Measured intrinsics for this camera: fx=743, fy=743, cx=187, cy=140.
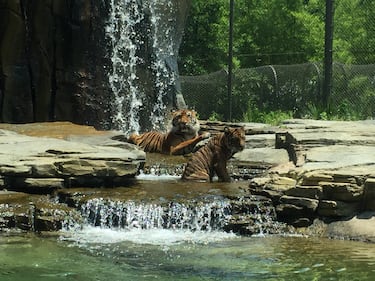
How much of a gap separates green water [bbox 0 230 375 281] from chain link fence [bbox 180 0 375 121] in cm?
795

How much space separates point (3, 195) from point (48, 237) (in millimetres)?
1046

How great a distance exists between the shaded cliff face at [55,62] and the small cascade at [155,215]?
5.59 meters

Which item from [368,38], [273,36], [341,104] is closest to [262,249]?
[341,104]

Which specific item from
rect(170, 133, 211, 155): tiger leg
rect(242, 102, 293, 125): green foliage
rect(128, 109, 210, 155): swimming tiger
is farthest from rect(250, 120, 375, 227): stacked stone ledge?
rect(242, 102, 293, 125): green foliage

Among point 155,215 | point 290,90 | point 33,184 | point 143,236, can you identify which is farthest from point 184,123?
point 290,90

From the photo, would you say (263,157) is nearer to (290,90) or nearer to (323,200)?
(323,200)

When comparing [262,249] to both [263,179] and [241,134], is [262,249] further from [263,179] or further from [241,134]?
[241,134]

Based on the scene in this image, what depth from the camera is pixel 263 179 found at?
811 cm

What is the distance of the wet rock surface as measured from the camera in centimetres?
730

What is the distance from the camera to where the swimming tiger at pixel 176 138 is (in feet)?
36.3

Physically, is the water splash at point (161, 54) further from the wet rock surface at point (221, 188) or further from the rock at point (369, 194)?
the rock at point (369, 194)

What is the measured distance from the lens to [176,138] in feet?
37.3

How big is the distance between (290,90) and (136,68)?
17.0 ft

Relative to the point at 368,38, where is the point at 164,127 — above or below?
below
